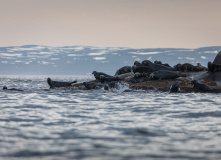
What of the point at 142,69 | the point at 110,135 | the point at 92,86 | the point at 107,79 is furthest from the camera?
the point at 142,69

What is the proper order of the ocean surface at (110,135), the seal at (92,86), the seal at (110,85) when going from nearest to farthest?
the ocean surface at (110,135)
the seal at (110,85)
the seal at (92,86)

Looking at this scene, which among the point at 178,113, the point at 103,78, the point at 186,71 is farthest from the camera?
the point at 186,71

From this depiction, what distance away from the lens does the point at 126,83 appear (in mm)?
24438

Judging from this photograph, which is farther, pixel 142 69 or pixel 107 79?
pixel 142 69

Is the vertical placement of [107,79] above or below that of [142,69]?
below

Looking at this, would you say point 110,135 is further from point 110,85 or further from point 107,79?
point 107,79

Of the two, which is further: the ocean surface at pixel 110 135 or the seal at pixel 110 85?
the seal at pixel 110 85

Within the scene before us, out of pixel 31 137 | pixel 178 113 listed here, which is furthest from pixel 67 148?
pixel 178 113

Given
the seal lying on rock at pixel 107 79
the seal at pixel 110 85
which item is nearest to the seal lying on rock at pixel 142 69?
the seal lying on rock at pixel 107 79

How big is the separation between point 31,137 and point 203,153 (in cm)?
351

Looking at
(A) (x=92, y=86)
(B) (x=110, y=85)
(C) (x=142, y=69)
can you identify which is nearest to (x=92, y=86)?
(A) (x=92, y=86)

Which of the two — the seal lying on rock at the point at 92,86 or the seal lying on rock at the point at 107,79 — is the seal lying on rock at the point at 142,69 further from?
the seal lying on rock at the point at 92,86

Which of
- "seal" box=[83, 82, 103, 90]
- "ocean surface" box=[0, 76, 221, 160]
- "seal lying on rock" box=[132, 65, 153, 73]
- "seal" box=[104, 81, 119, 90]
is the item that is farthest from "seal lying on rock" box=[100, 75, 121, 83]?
"ocean surface" box=[0, 76, 221, 160]

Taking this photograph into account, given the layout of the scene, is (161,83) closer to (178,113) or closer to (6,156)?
(178,113)
